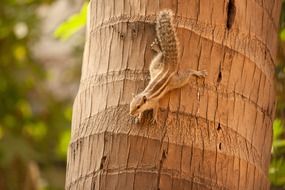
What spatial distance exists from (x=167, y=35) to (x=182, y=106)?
0.29 meters

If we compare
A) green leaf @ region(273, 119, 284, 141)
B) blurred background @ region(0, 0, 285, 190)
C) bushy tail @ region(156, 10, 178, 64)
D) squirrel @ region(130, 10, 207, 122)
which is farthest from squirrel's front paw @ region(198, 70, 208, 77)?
blurred background @ region(0, 0, 285, 190)

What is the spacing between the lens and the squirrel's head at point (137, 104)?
3578 mm

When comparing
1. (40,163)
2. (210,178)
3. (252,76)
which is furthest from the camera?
(40,163)

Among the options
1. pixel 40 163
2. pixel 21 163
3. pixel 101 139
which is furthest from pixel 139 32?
pixel 40 163

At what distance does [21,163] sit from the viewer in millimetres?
9070

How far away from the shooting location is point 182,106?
12.2 ft

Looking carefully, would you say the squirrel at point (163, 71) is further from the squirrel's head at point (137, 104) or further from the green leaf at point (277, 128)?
the green leaf at point (277, 128)

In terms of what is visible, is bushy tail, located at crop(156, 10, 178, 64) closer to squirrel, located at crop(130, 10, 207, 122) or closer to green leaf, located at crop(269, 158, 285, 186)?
squirrel, located at crop(130, 10, 207, 122)

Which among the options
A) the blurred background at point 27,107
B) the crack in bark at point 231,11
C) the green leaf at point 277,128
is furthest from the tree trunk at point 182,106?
the blurred background at point 27,107

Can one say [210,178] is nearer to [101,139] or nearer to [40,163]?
[101,139]

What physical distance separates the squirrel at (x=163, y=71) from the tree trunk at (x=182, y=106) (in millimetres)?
32

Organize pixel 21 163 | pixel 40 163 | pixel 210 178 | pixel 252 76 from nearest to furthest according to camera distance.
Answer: pixel 210 178 < pixel 252 76 < pixel 21 163 < pixel 40 163

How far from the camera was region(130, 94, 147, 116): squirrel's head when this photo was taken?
11.7ft

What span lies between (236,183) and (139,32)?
0.75 meters
